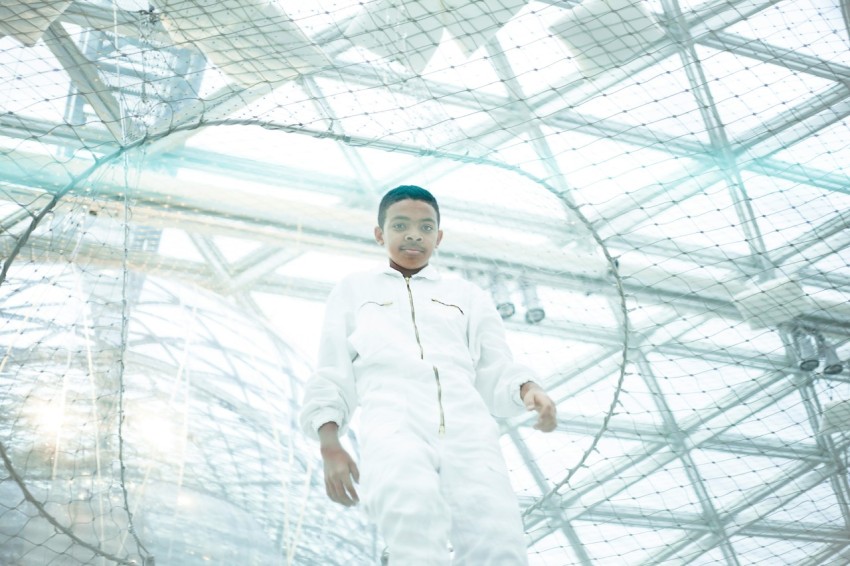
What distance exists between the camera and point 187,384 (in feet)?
10.4

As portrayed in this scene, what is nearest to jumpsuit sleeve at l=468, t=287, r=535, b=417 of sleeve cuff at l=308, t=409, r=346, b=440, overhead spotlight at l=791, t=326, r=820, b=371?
sleeve cuff at l=308, t=409, r=346, b=440

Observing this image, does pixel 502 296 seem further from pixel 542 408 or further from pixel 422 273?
pixel 542 408

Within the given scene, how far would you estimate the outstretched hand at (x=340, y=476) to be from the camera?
→ 168 centimetres

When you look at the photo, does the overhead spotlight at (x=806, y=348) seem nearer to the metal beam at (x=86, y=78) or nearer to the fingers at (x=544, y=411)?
the metal beam at (x=86, y=78)

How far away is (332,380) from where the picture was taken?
1860 millimetres

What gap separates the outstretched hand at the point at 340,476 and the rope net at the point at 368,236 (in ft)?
3.28

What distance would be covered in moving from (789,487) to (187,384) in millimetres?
7028

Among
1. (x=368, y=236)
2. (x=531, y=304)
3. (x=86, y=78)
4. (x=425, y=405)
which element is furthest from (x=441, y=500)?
(x=531, y=304)

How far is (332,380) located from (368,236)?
5205 mm

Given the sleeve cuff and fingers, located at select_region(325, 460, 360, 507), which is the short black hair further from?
fingers, located at select_region(325, 460, 360, 507)

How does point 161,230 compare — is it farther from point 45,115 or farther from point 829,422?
point 829,422

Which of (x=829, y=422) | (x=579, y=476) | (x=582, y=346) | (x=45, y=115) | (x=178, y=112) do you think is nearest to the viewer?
(x=178, y=112)

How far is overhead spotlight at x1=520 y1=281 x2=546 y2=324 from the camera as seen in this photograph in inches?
284

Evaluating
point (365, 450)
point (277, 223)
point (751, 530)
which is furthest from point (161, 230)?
point (751, 530)
